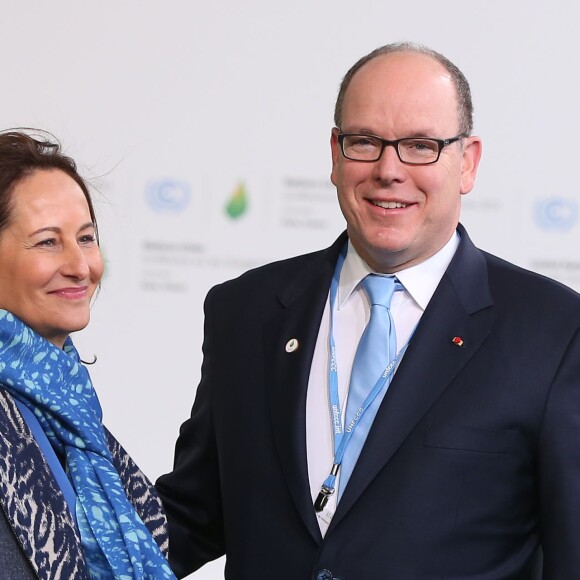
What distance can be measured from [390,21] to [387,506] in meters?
2.36

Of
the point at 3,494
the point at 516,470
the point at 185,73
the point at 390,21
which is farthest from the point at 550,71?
the point at 3,494

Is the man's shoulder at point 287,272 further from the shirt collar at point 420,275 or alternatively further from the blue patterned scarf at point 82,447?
the blue patterned scarf at point 82,447

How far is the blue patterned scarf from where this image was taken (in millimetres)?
2320

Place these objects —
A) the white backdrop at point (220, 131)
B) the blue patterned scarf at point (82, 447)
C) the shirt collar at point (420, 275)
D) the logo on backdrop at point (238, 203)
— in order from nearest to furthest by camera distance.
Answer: the blue patterned scarf at point (82, 447) < the shirt collar at point (420, 275) < the white backdrop at point (220, 131) < the logo on backdrop at point (238, 203)

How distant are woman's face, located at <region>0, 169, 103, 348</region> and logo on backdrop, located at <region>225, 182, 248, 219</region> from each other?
6.47 feet

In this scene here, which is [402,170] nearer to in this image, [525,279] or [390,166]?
[390,166]

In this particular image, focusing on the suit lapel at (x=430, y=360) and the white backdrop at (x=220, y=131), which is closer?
the suit lapel at (x=430, y=360)

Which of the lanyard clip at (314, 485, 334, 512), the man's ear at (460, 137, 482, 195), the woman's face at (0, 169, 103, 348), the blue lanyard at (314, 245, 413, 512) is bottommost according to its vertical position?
the lanyard clip at (314, 485, 334, 512)

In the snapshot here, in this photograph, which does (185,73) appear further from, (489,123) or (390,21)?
(489,123)

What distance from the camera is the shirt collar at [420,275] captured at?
8.30 ft

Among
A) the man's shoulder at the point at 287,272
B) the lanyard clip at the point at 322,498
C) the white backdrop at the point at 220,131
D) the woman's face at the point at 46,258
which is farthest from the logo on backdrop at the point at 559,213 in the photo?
the woman's face at the point at 46,258

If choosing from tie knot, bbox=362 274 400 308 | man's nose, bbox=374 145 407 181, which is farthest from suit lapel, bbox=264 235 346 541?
man's nose, bbox=374 145 407 181

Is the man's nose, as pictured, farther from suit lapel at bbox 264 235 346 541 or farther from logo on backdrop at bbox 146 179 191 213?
logo on backdrop at bbox 146 179 191 213

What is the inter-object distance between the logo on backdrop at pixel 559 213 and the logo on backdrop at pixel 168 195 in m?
1.29
